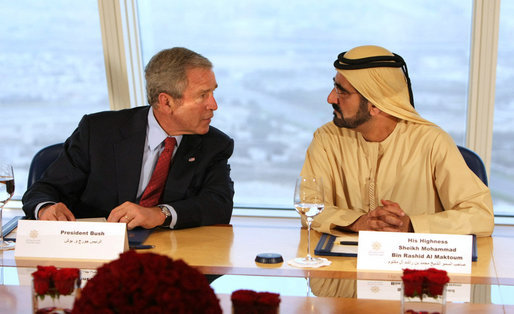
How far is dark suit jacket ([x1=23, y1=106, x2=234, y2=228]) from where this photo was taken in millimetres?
3137

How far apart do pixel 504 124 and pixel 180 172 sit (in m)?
2.78

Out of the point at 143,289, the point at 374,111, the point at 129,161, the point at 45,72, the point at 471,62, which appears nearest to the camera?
the point at 143,289

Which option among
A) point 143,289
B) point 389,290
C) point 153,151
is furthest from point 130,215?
point 143,289

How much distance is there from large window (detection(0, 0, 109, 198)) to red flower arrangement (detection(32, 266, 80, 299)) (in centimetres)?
396

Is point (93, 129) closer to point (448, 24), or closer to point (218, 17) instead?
point (218, 17)

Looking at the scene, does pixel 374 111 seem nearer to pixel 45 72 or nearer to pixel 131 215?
pixel 131 215

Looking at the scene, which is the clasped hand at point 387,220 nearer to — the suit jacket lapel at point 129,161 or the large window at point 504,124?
the suit jacket lapel at point 129,161

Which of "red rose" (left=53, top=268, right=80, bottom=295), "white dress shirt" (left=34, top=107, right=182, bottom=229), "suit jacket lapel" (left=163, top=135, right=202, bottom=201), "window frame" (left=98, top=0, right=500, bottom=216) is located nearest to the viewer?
"red rose" (left=53, top=268, right=80, bottom=295)

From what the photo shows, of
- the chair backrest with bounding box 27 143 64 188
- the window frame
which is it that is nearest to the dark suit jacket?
the chair backrest with bounding box 27 143 64 188

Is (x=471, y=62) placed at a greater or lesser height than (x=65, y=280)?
greater

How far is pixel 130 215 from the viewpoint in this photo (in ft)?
8.48

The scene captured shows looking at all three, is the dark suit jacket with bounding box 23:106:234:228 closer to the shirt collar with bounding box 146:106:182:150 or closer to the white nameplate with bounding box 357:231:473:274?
the shirt collar with bounding box 146:106:182:150

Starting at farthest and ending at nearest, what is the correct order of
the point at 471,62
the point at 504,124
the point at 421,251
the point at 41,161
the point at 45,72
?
the point at 45,72
the point at 504,124
the point at 471,62
the point at 41,161
the point at 421,251

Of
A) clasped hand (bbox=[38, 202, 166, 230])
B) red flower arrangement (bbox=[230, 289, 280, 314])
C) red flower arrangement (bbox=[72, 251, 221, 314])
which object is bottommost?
clasped hand (bbox=[38, 202, 166, 230])
